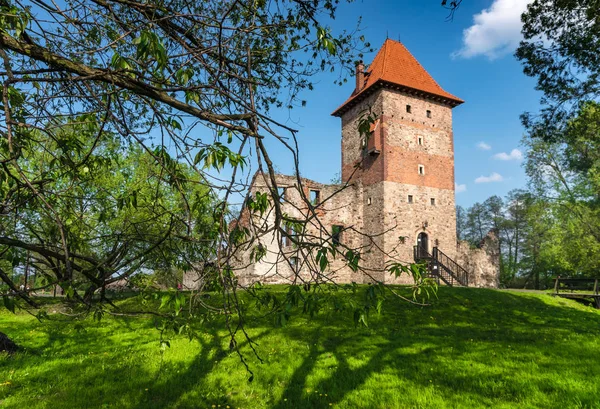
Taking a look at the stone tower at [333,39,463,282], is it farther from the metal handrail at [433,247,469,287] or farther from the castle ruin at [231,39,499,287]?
the metal handrail at [433,247,469,287]

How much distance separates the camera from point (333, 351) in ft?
20.1

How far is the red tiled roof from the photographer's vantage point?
2075 centimetres

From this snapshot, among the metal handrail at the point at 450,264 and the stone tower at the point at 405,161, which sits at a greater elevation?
the stone tower at the point at 405,161

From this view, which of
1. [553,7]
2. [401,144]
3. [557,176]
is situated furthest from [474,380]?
[557,176]

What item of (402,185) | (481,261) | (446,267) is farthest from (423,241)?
(481,261)

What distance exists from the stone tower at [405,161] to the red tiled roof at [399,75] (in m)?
0.06

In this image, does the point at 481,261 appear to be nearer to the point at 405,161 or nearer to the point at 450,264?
the point at 450,264

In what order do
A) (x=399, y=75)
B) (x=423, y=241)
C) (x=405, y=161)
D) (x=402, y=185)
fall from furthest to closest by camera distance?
(x=399, y=75), (x=423, y=241), (x=405, y=161), (x=402, y=185)

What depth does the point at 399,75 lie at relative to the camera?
A: 21578 mm

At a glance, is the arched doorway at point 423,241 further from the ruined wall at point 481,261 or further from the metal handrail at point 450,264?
the ruined wall at point 481,261

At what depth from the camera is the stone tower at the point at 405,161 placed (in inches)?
788

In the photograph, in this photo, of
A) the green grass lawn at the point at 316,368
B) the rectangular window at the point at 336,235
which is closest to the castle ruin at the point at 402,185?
the green grass lawn at the point at 316,368

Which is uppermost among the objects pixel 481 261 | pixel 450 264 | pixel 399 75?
pixel 399 75

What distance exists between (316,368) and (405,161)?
1697 centimetres
